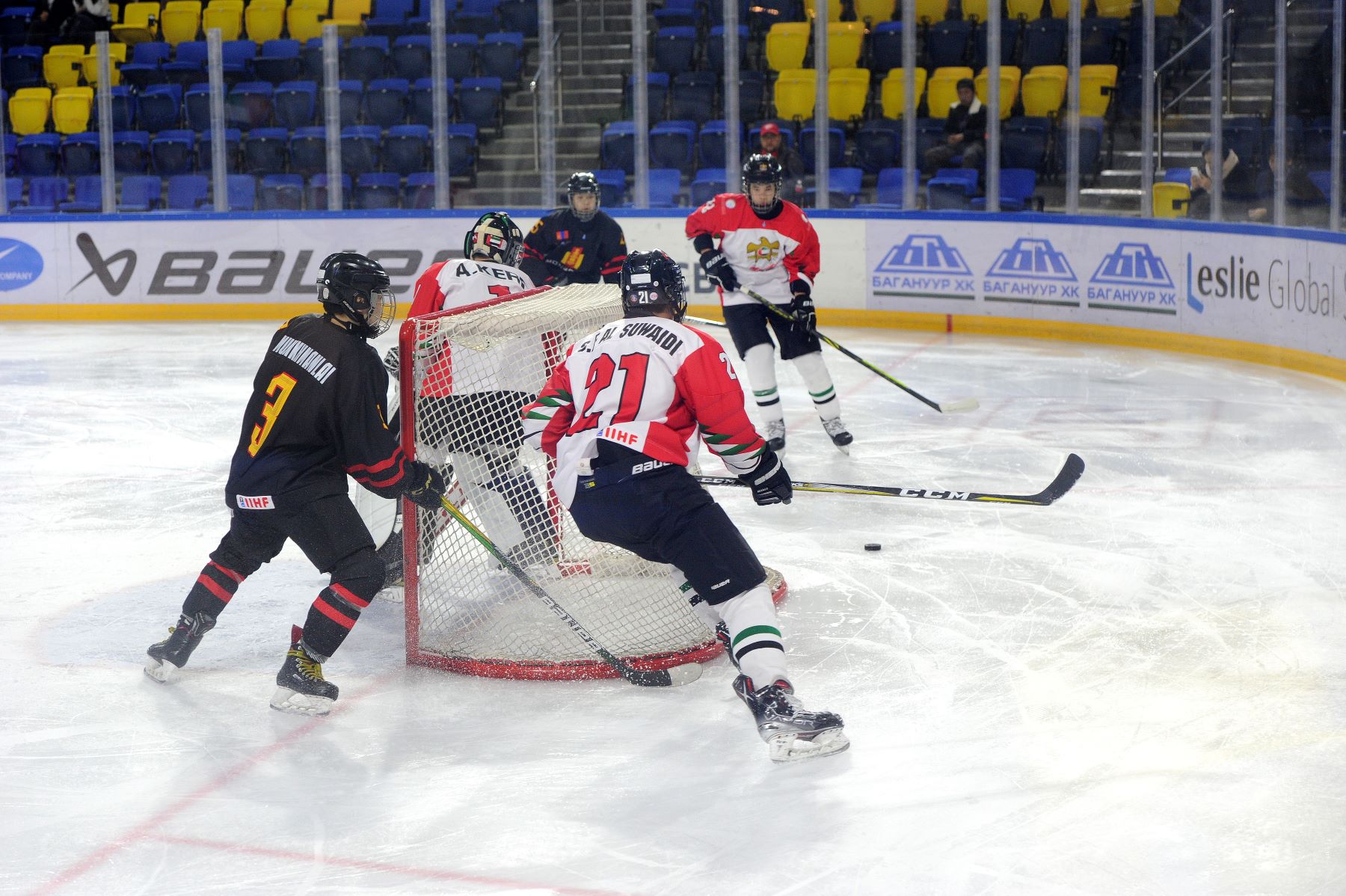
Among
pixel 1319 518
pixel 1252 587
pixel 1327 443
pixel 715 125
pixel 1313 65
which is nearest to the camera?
pixel 1252 587

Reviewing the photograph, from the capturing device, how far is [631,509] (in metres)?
2.96

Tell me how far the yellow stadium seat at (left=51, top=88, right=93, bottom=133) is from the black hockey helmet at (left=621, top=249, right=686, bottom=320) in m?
9.01

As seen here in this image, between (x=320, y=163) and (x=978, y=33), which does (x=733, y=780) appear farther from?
(x=320, y=163)

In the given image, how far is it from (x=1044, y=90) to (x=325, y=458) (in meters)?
6.98

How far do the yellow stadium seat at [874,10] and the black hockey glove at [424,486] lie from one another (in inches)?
285

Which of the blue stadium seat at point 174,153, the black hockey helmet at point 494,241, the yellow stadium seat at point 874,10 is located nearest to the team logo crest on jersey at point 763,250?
the black hockey helmet at point 494,241

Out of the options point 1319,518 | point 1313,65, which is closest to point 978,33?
point 1313,65

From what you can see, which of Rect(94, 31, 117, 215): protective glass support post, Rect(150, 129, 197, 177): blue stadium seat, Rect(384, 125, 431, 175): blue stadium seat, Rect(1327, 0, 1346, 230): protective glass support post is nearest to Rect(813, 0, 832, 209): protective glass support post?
Rect(384, 125, 431, 175): blue stadium seat

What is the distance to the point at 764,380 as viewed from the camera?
6.00m

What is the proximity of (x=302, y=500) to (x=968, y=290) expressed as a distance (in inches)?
266

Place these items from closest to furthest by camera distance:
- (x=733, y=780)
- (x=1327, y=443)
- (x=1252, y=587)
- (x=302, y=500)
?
(x=733, y=780), (x=302, y=500), (x=1252, y=587), (x=1327, y=443)

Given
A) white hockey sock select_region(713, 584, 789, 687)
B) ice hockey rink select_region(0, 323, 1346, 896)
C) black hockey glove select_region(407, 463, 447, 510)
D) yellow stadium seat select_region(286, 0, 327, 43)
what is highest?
yellow stadium seat select_region(286, 0, 327, 43)

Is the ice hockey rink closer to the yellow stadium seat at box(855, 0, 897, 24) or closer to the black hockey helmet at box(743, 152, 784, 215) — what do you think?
the black hockey helmet at box(743, 152, 784, 215)

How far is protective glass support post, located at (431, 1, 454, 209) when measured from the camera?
34.0ft
